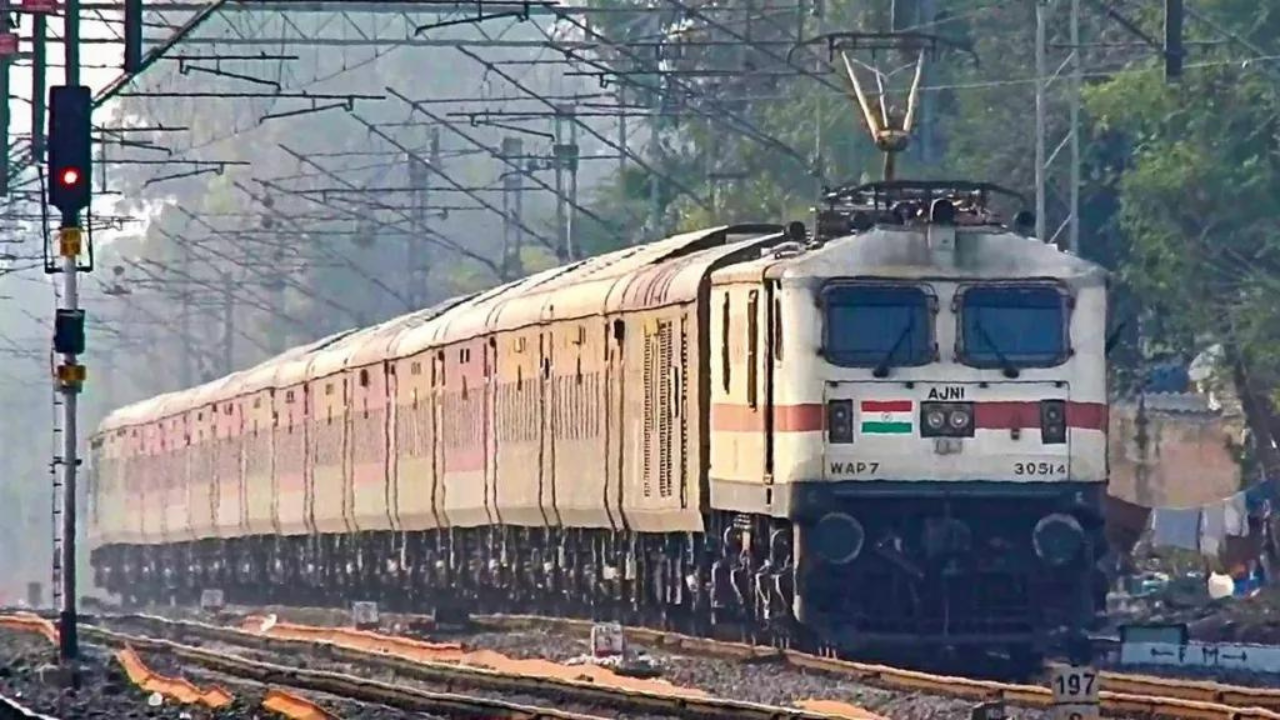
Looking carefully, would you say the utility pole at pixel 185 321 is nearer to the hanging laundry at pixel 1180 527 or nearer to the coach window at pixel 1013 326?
the hanging laundry at pixel 1180 527

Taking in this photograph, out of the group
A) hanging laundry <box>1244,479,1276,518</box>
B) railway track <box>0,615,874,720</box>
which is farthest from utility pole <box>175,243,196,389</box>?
railway track <box>0,615,874,720</box>

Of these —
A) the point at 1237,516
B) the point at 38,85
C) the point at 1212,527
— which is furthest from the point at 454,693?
the point at 1212,527

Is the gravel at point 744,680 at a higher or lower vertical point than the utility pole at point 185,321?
lower

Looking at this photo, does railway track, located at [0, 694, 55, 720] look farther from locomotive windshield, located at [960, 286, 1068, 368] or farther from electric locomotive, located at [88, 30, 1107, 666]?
locomotive windshield, located at [960, 286, 1068, 368]

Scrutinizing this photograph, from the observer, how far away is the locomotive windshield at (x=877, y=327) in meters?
19.8

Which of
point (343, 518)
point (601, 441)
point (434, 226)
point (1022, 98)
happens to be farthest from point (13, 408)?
point (601, 441)

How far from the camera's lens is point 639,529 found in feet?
79.0

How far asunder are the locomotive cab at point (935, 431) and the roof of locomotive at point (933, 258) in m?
0.01

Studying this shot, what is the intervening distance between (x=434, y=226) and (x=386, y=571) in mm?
65930

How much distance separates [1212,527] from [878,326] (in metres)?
18.7

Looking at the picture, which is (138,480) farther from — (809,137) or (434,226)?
(434,226)

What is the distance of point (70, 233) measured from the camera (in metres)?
21.0

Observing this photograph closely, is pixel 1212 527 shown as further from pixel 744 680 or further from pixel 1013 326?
pixel 744 680

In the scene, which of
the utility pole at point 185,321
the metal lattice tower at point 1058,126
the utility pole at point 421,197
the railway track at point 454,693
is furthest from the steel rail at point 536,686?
the utility pole at point 185,321
